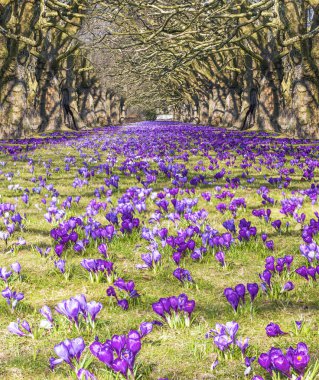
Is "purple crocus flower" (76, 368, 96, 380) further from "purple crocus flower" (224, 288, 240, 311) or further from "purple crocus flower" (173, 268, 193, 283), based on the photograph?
"purple crocus flower" (173, 268, 193, 283)

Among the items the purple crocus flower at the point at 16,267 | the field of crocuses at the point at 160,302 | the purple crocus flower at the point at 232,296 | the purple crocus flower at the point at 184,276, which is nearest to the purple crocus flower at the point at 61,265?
the field of crocuses at the point at 160,302

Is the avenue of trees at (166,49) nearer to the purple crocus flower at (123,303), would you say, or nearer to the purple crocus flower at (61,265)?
the purple crocus flower at (61,265)

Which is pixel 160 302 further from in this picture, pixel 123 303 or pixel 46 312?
pixel 46 312

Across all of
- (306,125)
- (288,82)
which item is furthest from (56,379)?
(288,82)

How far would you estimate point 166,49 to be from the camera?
17984mm

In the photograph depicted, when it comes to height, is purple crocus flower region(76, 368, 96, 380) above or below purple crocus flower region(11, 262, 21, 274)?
below

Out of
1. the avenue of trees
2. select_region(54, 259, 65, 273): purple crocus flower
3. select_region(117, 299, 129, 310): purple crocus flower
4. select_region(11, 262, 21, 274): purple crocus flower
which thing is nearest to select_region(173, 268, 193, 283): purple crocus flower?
select_region(117, 299, 129, 310): purple crocus flower

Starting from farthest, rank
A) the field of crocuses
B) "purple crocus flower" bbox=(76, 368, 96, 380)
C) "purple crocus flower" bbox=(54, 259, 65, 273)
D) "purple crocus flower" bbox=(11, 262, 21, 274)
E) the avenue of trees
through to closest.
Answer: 1. the avenue of trees
2. "purple crocus flower" bbox=(54, 259, 65, 273)
3. "purple crocus flower" bbox=(11, 262, 21, 274)
4. the field of crocuses
5. "purple crocus flower" bbox=(76, 368, 96, 380)

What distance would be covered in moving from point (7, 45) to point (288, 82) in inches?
726

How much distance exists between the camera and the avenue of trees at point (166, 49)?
17.6 m

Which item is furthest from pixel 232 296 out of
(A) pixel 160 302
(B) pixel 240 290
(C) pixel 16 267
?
(C) pixel 16 267

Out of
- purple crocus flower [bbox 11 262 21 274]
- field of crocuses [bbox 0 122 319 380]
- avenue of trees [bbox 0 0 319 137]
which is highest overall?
avenue of trees [bbox 0 0 319 137]

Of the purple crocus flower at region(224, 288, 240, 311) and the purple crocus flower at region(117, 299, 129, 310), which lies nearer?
the purple crocus flower at region(224, 288, 240, 311)

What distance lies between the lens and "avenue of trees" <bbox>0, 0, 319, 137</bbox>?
1759 centimetres
